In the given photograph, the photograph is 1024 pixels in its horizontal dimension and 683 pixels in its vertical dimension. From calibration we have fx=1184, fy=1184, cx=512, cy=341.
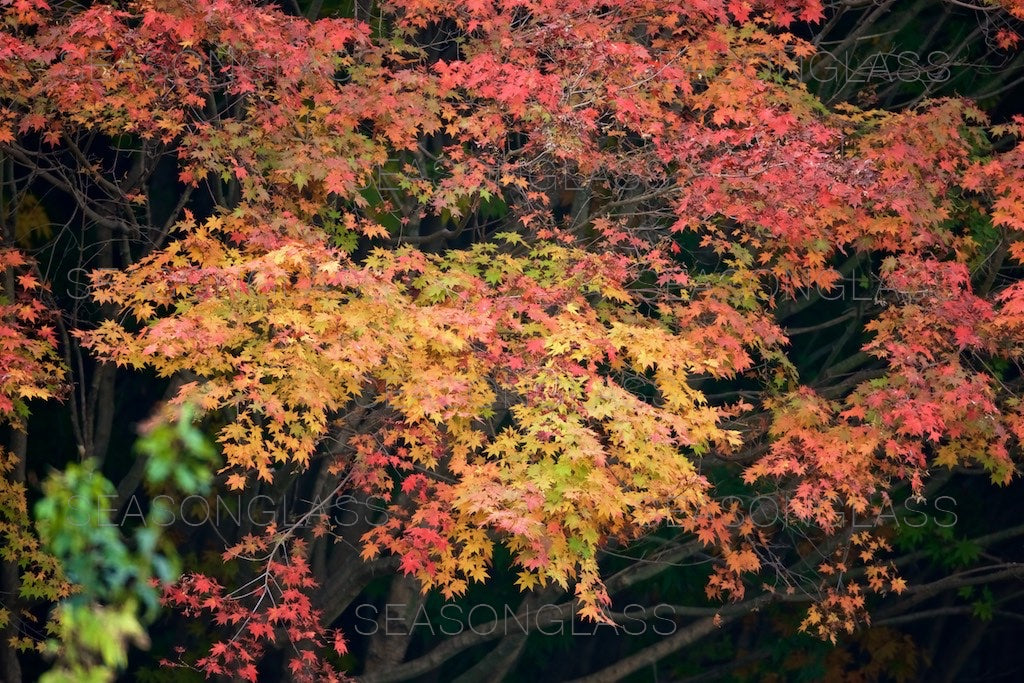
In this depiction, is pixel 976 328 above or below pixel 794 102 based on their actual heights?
below

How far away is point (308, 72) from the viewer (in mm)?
8766

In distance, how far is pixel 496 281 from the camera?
894 cm

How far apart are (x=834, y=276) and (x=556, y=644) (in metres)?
6.59

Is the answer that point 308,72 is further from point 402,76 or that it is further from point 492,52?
point 492,52

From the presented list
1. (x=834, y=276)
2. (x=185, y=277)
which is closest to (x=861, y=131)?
(x=834, y=276)

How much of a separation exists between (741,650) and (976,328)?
640 cm

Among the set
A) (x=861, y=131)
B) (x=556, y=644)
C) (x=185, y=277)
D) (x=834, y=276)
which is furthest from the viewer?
(x=556, y=644)

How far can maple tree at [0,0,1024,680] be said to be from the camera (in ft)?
26.0

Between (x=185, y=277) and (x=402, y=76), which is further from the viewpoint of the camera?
(x=402, y=76)

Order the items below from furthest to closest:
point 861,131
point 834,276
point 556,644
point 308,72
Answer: point 556,644
point 861,131
point 834,276
point 308,72

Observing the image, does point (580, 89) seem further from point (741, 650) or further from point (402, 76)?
point (741, 650)

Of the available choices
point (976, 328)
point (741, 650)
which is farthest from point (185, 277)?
point (741, 650)

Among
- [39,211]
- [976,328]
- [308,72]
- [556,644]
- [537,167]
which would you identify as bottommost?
[556,644]

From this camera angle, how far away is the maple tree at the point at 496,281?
312 inches
